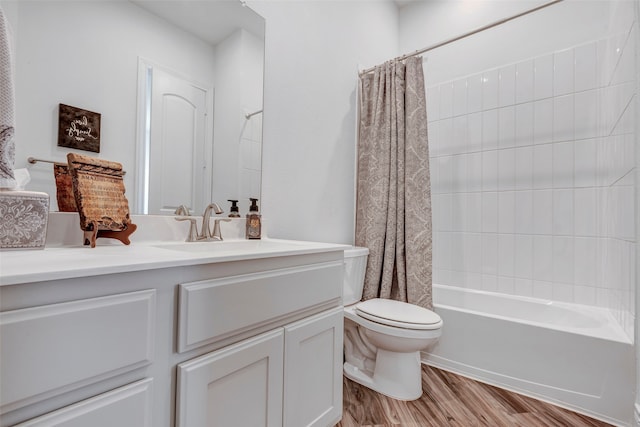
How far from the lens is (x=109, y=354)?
609mm

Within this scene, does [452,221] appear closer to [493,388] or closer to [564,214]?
[564,214]

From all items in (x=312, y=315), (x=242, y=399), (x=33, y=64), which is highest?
(x=33, y=64)

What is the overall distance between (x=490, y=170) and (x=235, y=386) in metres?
2.17

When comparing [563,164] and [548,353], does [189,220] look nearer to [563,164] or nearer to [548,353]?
[548,353]

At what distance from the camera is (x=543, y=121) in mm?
2086

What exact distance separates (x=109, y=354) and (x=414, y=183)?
1.70 m

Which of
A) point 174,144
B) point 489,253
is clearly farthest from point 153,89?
point 489,253

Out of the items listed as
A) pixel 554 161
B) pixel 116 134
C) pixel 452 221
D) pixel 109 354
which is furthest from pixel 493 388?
pixel 116 134

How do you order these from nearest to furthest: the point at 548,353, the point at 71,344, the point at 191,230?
the point at 71,344 < the point at 191,230 < the point at 548,353

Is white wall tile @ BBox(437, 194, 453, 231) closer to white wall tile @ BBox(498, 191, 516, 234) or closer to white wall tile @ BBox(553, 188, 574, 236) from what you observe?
white wall tile @ BBox(498, 191, 516, 234)

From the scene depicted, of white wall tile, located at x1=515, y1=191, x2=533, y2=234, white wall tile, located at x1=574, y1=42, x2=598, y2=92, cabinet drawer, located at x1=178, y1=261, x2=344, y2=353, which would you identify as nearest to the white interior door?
cabinet drawer, located at x1=178, y1=261, x2=344, y2=353

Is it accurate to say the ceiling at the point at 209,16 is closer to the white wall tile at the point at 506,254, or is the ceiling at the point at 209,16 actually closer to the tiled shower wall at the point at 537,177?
the tiled shower wall at the point at 537,177

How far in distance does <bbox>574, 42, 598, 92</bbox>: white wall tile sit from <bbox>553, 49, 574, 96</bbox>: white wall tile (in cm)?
3

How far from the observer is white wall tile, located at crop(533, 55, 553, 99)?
206 centimetres
